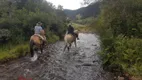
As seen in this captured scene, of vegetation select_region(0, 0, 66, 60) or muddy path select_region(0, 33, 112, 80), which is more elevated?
vegetation select_region(0, 0, 66, 60)

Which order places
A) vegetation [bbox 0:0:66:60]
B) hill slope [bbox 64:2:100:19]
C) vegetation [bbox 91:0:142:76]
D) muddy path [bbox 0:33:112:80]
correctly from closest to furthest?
vegetation [bbox 91:0:142:76] < muddy path [bbox 0:33:112:80] < vegetation [bbox 0:0:66:60] < hill slope [bbox 64:2:100:19]

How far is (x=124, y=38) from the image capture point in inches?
399

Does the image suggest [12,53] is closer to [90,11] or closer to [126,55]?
[126,55]

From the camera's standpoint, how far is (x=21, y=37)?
1628 cm

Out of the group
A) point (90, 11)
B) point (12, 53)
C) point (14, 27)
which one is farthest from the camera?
point (90, 11)

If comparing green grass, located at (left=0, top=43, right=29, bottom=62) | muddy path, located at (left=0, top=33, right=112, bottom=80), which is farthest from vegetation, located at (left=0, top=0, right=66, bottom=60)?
muddy path, located at (left=0, top=33, right=112, bottom=80)

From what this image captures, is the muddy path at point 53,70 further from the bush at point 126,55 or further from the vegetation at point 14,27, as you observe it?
the vegetation at point 14,27

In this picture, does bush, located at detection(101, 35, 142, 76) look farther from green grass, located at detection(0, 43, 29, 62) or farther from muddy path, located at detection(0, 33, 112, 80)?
green grass, located at detection(0, 43, 29, 62)

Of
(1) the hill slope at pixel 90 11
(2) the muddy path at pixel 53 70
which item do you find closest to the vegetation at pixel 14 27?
(2) the muddy path at pixel 53 70

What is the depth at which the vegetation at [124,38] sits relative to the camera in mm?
8555

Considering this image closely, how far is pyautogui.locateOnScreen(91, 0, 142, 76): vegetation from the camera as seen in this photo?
8555 millimetres

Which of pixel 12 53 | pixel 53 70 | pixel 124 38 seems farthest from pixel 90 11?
pixel 53 70

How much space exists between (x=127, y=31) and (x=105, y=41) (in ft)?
6.55

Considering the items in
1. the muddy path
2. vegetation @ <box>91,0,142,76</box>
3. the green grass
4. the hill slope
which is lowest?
the muddy path
